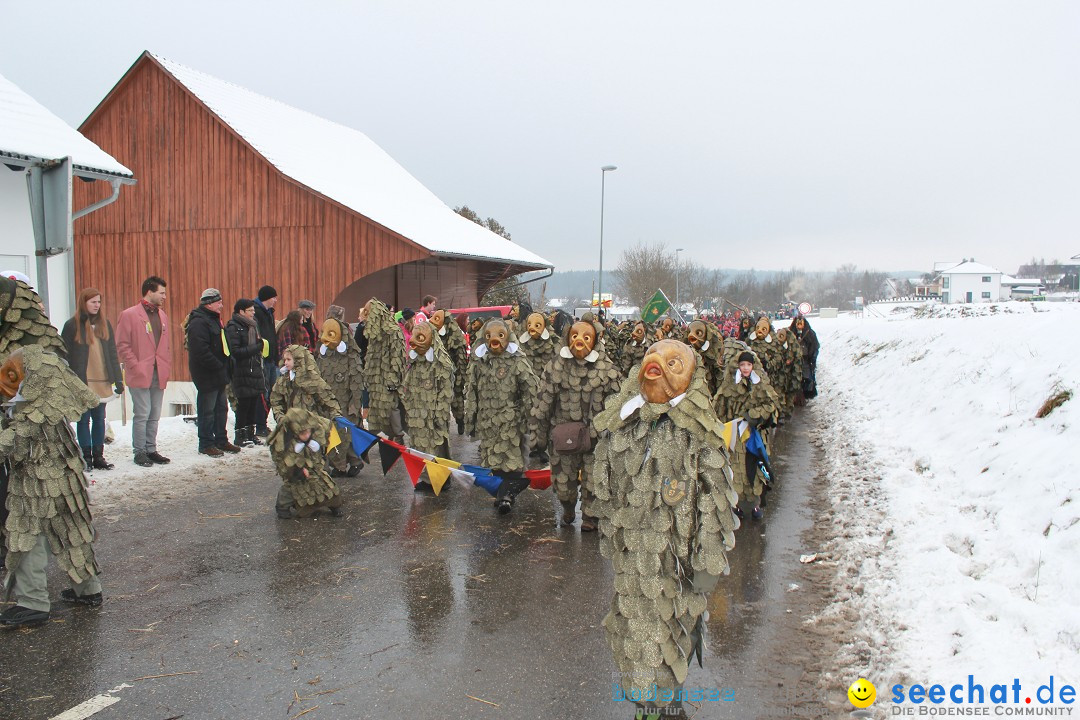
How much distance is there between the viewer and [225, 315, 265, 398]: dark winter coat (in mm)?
9047

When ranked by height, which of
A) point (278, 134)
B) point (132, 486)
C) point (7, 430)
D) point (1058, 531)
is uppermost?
point (278, 134)

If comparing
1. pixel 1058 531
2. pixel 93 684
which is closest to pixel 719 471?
pixel 1058 531

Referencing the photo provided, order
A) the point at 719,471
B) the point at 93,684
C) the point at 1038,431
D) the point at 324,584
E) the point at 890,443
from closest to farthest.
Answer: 1. the point at 719,471
2. the point at 93,684
3. the point at 324,584
4. the point at 1038,431
5. the point at 890,443

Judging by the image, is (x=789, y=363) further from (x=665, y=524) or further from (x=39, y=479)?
(x=39, y=479)

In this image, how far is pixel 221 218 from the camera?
1764 cm

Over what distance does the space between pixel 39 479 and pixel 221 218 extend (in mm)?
14707

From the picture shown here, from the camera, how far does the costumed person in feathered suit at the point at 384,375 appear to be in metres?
9.08

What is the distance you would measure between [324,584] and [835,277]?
435ft

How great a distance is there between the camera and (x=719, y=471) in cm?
343

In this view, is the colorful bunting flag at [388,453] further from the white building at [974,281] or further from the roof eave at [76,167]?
the white building at [974,281]

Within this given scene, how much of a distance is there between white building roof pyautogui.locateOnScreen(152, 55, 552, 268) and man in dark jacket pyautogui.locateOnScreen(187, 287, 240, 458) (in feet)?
25.2

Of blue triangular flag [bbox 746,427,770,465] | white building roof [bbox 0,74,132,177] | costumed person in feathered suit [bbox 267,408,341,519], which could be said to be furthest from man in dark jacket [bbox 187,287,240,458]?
blue triangular flag [bbox 746,427,770,465]

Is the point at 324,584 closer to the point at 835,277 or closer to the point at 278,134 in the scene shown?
the point at 278,134

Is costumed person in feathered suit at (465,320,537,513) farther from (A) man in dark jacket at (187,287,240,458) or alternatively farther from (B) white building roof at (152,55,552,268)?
(B) white building roof at (152,55,552,268)
